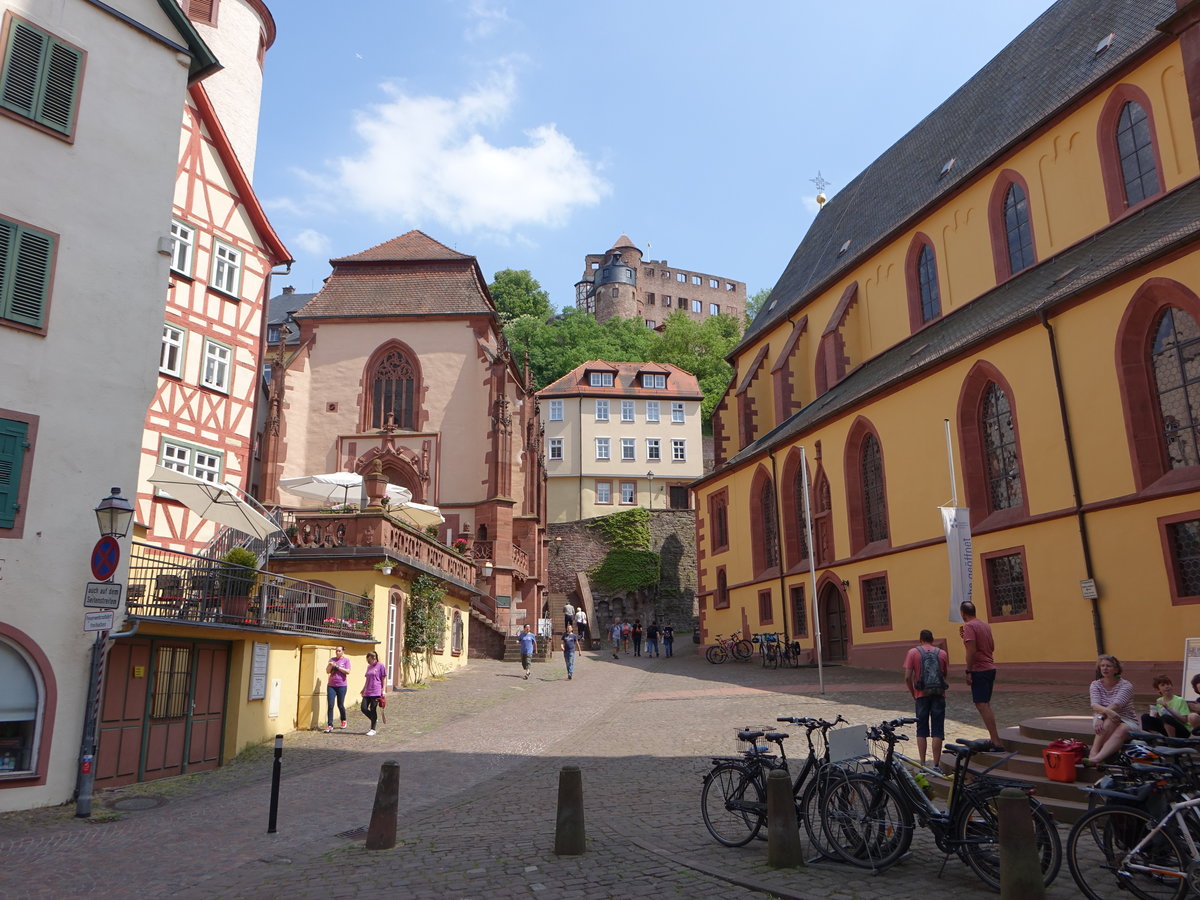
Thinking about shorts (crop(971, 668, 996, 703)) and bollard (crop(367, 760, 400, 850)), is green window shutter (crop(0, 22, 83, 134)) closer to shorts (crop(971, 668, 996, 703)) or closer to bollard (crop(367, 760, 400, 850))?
bollard (crop(367, 760, 400, 850))

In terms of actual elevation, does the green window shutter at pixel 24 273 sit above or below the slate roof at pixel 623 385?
below

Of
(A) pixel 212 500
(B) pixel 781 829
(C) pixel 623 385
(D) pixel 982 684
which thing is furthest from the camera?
(C) pixel 623 385

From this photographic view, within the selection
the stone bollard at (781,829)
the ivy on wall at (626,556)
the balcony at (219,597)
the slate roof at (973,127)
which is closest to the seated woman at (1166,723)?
the stone bollard at (781,829)

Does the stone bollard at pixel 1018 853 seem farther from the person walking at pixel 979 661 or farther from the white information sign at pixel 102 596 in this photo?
the white information sign at pixel 102 596

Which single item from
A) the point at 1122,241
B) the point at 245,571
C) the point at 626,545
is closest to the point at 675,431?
the point at 626,545

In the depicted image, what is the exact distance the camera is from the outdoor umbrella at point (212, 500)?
16562 mm

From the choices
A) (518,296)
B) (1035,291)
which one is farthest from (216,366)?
(518,296)

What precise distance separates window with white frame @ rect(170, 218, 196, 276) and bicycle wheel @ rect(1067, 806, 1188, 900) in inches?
817

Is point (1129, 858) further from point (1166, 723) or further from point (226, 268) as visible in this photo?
point (226, 268)

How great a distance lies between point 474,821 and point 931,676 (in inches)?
198

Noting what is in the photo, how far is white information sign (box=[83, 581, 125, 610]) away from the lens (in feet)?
34.7

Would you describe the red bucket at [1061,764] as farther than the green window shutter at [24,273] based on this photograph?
No

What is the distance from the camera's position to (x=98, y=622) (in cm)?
1070

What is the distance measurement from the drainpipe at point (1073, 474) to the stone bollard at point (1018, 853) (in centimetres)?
1246
